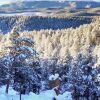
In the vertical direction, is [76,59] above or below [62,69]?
above

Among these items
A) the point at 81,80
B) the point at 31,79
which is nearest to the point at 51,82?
the point at 81,80

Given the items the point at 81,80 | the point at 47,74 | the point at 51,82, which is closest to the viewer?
the point at 81,80

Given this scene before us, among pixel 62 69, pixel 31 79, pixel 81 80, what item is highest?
pixel 31 79

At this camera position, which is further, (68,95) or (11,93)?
(68,95)

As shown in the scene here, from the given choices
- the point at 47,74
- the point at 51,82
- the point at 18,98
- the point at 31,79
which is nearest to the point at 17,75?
the point at 31,79

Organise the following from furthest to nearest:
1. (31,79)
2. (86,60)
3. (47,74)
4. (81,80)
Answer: (47,74) < (86,60) < (81,80) < (31,79)

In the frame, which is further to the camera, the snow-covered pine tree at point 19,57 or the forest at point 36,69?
the forest at point 36,69

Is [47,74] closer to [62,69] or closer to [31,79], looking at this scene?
[62,69]

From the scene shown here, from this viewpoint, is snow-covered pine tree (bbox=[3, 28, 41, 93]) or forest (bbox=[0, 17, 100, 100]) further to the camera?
forest (bbox=[0, 17, 100, 100])

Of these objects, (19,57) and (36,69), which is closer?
(19,57)

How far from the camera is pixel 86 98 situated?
264 feet

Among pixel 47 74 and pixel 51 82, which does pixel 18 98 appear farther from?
pixel 47 74

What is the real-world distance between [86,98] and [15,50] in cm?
2756

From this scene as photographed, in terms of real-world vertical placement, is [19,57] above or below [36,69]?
above
